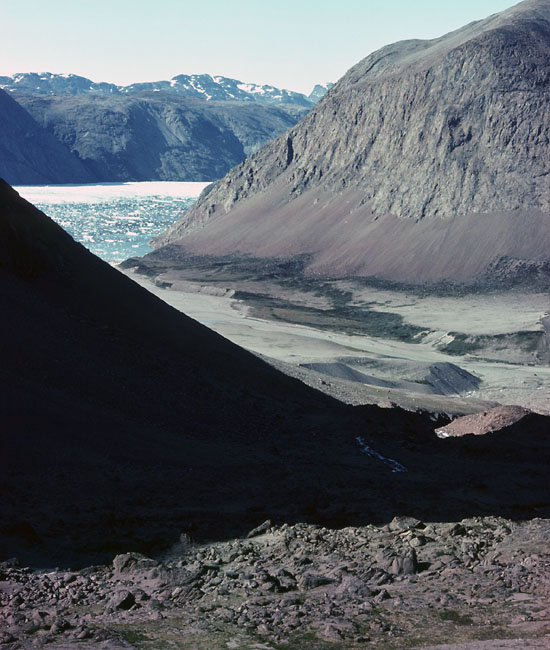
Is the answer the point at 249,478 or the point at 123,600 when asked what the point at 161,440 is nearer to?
the point at 249,478

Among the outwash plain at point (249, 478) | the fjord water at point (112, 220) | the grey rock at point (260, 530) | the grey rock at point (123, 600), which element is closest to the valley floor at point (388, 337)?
the outwash plain at point (249, 478)

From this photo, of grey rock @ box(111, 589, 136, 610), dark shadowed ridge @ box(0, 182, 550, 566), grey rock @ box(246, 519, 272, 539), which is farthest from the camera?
dark shadowed ridge @ box(0, 182, 550, 566)

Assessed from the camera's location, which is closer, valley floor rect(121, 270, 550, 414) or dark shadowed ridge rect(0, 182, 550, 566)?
dark shadowed ridge rect(0, 182, 550, 566)

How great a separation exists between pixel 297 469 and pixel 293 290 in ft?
218

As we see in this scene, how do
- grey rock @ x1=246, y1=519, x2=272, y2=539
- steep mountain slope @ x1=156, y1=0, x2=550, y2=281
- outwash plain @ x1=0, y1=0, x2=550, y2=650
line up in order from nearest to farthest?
1. outwash plain @ x1=0, y1=0, x2=550, y2=650
2. grey rock @ x1=246, y1=519, x2=272, y2=539
3. steep mountain slope @ x1=156, y1=0, x2=550, y2=281

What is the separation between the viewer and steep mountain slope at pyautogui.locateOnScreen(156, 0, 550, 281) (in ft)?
294

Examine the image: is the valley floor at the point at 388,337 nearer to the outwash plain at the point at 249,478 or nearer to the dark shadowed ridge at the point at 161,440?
the outwash plain at the point at 249,478

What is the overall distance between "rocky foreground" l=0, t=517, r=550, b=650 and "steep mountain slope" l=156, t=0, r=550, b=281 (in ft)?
238

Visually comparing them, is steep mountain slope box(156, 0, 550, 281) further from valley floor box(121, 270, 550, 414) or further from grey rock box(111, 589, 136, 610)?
grey rock box(111, 589, 136, 610)

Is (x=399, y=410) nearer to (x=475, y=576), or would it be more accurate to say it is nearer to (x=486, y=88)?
(x=475, y=576)

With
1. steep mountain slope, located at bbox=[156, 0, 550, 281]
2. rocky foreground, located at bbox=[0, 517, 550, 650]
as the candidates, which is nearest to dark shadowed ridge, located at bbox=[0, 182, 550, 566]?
rocky foreground, located at bbox=[0, 517, 550, 650]

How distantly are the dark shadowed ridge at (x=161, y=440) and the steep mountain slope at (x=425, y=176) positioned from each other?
58.2 metres

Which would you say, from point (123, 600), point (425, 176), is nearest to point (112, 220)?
point (425, 176)

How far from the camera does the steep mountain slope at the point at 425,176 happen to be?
89625 millimetres
